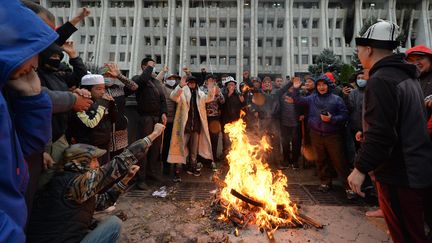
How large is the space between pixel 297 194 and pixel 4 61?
5.47m

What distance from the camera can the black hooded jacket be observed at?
2.33 meters

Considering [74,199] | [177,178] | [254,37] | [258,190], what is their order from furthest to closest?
[254,37] < [177,178] < [258,190] < [74,199]

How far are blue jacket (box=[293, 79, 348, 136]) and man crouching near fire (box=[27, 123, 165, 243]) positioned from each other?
4421 mm

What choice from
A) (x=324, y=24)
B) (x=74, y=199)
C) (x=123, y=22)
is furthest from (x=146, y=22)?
(x=74, y=199)

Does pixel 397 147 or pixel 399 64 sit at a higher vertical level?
pixel 399 64

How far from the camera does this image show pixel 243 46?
4525 centimetres

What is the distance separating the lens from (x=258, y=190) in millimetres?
4547

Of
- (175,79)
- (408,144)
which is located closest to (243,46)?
(175,79)

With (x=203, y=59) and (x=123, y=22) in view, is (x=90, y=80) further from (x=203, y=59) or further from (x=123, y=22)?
(x=123, y=22)

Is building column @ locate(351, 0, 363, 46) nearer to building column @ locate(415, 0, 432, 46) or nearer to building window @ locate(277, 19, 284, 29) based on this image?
building column @ locate(415, 0, 432, 46)

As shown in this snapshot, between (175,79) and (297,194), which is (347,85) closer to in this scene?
(297,194)

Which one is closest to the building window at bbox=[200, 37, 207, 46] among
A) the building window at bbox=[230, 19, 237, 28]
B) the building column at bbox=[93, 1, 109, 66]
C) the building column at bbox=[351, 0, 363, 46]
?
the building window at bbox=[230, 19, 237, 28]

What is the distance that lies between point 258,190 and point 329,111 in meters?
2.52

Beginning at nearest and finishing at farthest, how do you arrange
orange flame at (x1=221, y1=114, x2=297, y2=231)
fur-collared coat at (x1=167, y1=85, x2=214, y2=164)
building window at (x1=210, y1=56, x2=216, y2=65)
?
1. orange flame at (x1=221, y1=114, x2=297, y2=231)
2. fur-collared coat at (x1=167, y1=85, x2=214, y2=164)
3. building window at (x1=210, y1=56, x2=216, y2=65)
